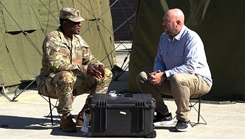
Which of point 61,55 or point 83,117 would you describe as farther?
point 83,117

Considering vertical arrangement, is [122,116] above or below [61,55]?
below

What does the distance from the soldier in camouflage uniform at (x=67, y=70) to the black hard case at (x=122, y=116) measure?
0.34 metres

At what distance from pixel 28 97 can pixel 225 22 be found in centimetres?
320

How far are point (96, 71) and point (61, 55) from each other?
42 cm

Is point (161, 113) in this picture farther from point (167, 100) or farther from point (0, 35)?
point (0, 35)

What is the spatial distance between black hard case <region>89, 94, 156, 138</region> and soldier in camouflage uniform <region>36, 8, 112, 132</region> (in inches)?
13.3

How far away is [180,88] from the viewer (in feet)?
16.6

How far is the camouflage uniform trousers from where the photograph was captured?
510 cm

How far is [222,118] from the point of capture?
6.04m

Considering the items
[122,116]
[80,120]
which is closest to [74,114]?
[80,120]

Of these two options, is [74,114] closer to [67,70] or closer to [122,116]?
[67,70]

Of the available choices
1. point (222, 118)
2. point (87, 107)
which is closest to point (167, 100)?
point (222, 118)

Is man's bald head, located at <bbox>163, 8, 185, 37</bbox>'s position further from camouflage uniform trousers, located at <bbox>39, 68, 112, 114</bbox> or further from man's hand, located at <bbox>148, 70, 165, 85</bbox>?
camouflage uniform trousers, located at <bbox>39, 68, 112, 114</bbox>

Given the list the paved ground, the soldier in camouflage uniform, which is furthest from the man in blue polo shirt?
the soldier in camouflage uniform
